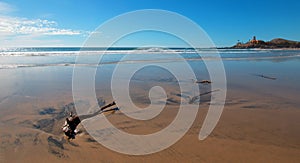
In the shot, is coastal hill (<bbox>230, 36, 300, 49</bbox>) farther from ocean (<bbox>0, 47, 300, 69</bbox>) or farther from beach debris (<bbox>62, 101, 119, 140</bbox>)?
beach debris (<bbox>62, 101, 119, 140</bbox>)

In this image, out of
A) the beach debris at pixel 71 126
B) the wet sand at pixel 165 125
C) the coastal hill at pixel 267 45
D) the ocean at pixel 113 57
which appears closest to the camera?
the wet sand at pixel 165 125

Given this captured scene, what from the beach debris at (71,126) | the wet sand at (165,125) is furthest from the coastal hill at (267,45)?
the beach debris at (71,126)

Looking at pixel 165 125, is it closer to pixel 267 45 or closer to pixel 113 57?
pixel 113 57

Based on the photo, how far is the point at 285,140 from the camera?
3416 mm

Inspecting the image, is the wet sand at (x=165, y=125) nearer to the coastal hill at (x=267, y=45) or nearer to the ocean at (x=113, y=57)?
the ocean at (x=113, y=57)

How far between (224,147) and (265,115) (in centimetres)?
198

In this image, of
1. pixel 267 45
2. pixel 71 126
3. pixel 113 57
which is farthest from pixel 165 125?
pixel 267 45

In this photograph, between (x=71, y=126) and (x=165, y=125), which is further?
(x=165, y=125)

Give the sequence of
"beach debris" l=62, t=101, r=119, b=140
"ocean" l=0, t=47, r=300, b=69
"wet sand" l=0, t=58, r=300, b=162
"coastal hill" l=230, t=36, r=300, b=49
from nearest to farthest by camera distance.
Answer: "wet sand" l=0, t=58, r=300, b=162, "beach debris" l=62, t=101, r=119, b=140, "ocean" l=0, t=47, r=300, b=69, "coastal hill" l=230, t=36, r=300, b=49

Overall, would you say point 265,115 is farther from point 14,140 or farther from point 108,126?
point 14,140

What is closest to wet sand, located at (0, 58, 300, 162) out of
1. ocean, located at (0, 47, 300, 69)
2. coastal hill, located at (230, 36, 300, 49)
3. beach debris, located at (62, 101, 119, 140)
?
beach debris, located at (62, 101, 119, 140)

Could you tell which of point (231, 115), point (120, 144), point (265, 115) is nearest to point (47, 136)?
point (120, 144)

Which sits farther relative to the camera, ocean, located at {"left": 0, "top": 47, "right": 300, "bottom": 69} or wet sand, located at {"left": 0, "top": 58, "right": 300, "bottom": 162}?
ocean, located at {"left": 0, "top": 47, "right": 300, "bottom": 69}

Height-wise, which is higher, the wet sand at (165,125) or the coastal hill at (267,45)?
the coastal hill at (267,45)
